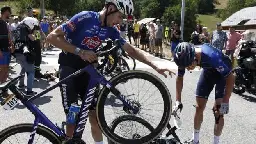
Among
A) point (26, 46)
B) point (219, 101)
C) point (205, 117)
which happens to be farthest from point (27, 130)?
point (26, 46)

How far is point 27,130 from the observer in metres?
3.80

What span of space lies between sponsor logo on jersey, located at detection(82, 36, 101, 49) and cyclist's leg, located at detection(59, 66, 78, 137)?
0.33 meters

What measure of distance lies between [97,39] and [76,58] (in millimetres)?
328

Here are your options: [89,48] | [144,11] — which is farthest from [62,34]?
[144,11]

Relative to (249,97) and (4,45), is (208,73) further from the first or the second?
(4,45)

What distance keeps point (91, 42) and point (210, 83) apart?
2366 mm

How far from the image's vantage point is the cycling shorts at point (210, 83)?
5.71 meters

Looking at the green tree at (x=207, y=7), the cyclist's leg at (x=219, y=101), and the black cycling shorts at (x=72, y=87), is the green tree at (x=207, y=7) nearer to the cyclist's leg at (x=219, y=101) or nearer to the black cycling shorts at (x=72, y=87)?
the cyclist's leg at (x=219, y=101)

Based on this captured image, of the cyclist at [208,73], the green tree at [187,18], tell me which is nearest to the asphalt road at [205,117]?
the cyclist at [208,73]

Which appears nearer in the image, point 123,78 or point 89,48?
point 123,78

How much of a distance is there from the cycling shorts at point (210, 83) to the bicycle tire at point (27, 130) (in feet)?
8.78

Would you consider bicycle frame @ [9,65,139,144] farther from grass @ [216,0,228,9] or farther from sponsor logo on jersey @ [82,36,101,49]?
grass @ [216,0,228,9]

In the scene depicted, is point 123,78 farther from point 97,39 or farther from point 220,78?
point 220,78

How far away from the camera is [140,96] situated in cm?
428
